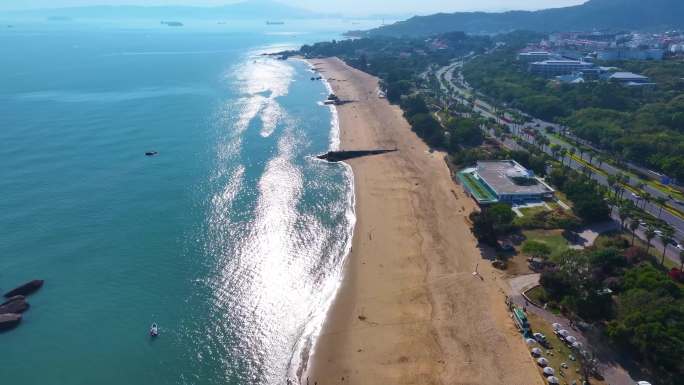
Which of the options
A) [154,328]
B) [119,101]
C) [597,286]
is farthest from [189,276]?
[119,101]

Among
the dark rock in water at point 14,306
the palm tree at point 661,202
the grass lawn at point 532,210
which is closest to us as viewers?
the dark rock in water at point 14,306

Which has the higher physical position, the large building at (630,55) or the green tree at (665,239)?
the large building at (630,55)

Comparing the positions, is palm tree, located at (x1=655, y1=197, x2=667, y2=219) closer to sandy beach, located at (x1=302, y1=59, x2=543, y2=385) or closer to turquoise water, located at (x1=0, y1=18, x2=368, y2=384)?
sandy beach, located at (x1=302, y1=59, x2=543, y2=385)

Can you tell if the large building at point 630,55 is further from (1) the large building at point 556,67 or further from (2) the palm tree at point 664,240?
(2) the palm tree at point 664,240

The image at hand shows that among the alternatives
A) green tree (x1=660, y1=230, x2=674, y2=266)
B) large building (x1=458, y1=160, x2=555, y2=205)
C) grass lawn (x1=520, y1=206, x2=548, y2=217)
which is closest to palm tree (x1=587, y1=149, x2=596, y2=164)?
large building (x1=458, y1=160, x2=555, y2=205)

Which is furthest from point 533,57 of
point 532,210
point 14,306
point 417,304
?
point 14,306

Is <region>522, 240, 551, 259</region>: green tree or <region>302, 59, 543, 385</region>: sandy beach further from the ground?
<region>522, 240, 551, 259</region>: green tree

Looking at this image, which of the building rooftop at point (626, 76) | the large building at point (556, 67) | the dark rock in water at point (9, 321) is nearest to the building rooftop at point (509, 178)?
the dark rock in water at point (9, 321)

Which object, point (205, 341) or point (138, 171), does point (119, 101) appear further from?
point (205, 341)
